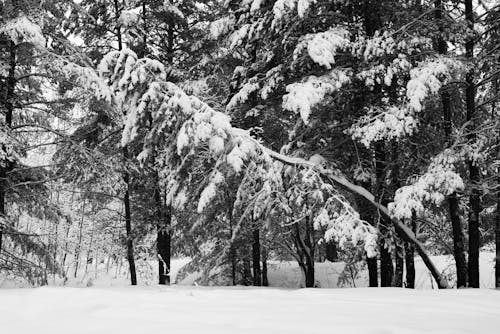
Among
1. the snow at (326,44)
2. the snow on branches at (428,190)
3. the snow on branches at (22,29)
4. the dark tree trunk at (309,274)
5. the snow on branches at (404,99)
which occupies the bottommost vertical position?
the dark tree trunk at (309,274)

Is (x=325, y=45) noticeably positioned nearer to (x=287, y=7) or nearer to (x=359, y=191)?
(x=287, y=7)

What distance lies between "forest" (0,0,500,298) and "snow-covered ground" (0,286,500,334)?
281cm

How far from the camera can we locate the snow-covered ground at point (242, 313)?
3061 millimetres

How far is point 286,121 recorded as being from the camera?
11.5 meters

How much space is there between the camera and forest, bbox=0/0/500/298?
7.54 metres

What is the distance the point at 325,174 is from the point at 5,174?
24.8 ft

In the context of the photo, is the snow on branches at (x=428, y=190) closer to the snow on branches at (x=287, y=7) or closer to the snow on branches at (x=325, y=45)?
the snow on branches at (x=325, y=45)

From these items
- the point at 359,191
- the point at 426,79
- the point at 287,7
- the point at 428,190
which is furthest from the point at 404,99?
the point at 287,7

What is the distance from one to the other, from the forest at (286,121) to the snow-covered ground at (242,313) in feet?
9.21

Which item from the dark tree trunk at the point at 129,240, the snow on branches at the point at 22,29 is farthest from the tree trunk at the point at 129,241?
the snow on branches at the point at 22,29

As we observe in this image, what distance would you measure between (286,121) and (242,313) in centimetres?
841

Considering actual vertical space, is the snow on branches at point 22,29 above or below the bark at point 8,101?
above

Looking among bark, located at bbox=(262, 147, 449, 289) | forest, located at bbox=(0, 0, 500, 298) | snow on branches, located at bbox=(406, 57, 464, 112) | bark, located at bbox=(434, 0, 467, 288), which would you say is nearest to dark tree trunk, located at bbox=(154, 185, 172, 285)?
forest, located at bbox=(0, 0, 500, 298)

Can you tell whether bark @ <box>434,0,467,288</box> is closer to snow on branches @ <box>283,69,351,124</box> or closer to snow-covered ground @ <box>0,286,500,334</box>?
snow on branches @ <box>283,69,351,124</box>
